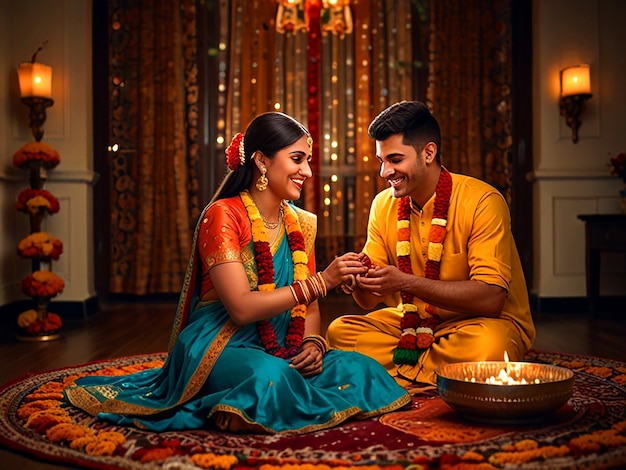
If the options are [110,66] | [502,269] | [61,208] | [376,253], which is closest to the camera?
[502,269]

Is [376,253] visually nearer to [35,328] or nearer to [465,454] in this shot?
[465,454]

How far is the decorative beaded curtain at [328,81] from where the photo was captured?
248 inches

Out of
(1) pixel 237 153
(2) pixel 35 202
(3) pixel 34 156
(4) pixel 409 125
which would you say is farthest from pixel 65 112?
(4) pixel 409 125

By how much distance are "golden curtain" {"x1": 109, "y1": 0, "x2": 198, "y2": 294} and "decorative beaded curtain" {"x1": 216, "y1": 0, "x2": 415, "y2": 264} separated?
36cm

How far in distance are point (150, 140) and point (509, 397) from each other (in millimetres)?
4734

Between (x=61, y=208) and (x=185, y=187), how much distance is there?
1.22 metres

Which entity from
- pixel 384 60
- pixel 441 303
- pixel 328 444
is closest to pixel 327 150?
pixel 384 60

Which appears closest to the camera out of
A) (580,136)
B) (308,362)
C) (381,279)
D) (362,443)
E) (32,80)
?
(362,443)

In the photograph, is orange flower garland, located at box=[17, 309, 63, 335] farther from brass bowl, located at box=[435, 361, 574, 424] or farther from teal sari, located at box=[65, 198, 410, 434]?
brass bowl, located at box=[435, 361, 574, 424]

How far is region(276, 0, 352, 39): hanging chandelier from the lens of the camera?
20.5 ft

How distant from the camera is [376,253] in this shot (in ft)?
10.4

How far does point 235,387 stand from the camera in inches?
89.0

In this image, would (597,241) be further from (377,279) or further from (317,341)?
(317,341)

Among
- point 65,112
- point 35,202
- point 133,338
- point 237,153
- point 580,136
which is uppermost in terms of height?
point 65,112
